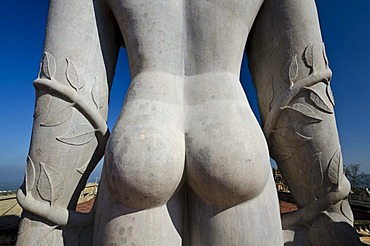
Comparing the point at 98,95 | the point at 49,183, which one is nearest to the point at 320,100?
the point at 98,95

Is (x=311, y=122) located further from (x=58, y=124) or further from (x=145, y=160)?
(x=58, y=124)

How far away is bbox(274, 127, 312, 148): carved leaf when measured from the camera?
4.80ft

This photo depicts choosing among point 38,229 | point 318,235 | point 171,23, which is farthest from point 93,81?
point 318,235

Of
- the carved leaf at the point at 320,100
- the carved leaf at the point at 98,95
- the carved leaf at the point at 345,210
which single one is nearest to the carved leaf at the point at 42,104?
the carved leaf at the point at 98,95

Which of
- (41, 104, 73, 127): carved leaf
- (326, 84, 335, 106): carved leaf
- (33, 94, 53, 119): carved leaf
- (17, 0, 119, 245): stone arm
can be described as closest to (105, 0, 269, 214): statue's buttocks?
(17, 0, 119, 245): stone arm

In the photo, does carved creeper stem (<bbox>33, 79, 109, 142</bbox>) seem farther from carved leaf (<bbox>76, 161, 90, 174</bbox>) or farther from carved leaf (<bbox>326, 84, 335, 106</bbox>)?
carved leaf (<bbox>326, 84, 335, 106</bbox>)

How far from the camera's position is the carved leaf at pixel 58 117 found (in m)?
1.35

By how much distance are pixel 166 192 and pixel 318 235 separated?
36.6 inches

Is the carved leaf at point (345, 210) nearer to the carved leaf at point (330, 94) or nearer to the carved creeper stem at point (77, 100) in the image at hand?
the carved leaf at point (330, 94)

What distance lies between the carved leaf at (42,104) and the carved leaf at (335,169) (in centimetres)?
154

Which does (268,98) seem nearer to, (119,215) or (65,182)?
(119,215)

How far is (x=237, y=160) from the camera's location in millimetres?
1071

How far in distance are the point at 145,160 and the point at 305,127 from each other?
92 centimetres

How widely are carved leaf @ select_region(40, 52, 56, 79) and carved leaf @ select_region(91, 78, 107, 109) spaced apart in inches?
8.8
